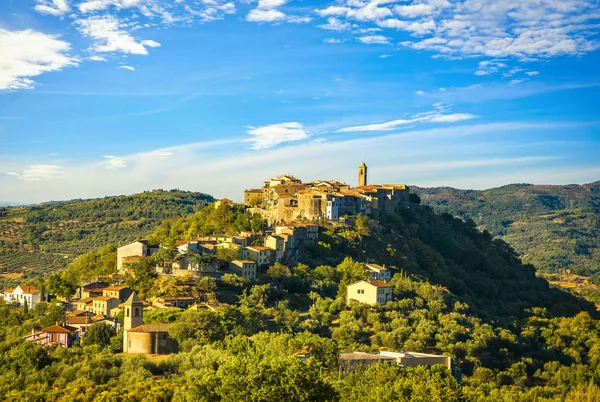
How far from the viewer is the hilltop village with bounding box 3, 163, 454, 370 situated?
143 feet

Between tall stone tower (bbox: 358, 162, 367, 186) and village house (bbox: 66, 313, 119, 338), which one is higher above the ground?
tall stone tower (bbox: 358, 162, 367, 186)

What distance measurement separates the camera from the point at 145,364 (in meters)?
37.9

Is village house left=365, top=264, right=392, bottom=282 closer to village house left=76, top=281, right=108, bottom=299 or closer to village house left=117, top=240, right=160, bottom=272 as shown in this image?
village house left=117, top=240, right=160, bottom=272

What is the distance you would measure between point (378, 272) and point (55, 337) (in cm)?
2780

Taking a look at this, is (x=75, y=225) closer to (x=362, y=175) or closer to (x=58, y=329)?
(x=362, y=175)

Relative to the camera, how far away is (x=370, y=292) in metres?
57.0

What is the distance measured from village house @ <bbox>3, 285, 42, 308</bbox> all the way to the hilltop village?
0.07m

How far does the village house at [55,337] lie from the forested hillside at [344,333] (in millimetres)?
1200

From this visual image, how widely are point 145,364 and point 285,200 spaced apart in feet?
121

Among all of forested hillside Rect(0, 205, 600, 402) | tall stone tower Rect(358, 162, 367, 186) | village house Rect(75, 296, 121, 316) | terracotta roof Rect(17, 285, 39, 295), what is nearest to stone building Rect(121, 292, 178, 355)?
forested hillside Rect(0, 205, 600, 402)

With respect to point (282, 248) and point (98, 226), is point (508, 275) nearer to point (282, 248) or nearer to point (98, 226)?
point (282, 248)

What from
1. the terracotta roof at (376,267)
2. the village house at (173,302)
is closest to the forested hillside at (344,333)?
the village house at (173,302)

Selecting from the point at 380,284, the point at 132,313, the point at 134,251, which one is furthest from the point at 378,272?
the point at 132,313

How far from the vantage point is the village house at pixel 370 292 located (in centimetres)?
5691
